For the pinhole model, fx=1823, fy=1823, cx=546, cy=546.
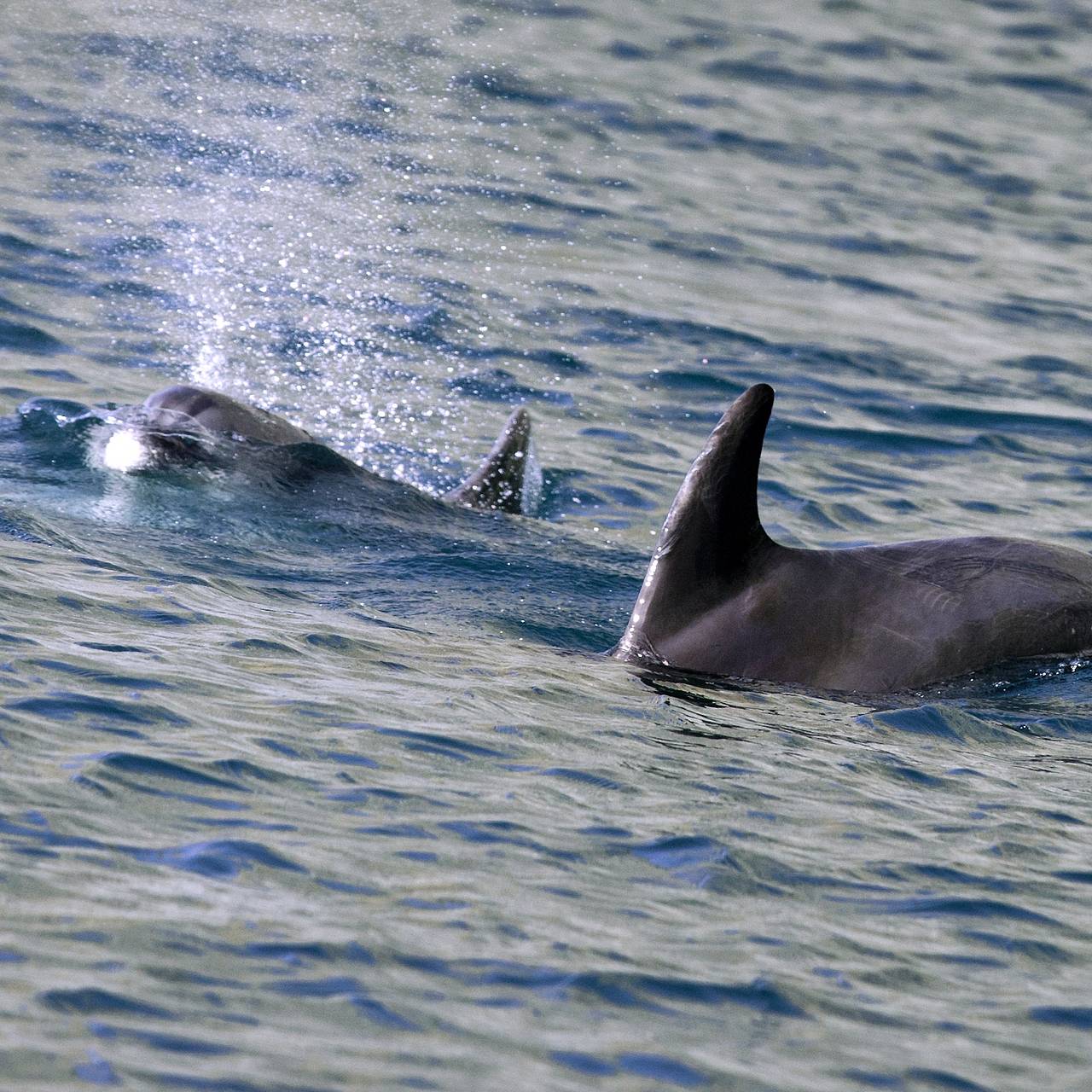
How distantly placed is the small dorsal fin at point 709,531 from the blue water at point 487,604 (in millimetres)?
439

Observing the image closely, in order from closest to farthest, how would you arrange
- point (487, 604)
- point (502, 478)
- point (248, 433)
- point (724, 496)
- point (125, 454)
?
point (724, 496)
point (487, 604)
point (125, 454)
point (248, 433)
point (502, 478)

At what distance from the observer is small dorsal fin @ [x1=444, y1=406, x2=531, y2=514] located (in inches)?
447

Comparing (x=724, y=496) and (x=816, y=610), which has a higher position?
(x=724, y=496)

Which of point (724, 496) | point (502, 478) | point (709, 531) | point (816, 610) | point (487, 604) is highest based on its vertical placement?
point (724, 496)

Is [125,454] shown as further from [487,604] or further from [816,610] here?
[816,610]

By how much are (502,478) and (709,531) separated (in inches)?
154

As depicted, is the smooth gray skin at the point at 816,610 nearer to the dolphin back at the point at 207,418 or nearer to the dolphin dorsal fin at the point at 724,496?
the dolphin dorsal fin at the point at 724,496

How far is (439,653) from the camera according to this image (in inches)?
312

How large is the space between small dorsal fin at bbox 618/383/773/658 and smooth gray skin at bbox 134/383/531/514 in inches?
140

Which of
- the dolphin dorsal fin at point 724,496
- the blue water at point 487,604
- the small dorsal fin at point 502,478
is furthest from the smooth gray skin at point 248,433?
the dolphin dorsal fin at point 724,496

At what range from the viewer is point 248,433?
1104cm

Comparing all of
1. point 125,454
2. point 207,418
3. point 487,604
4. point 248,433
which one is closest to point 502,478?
point 248,433

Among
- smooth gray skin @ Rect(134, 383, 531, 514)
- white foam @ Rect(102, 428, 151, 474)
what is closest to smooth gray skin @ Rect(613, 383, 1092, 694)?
smooth gray skin @ Rect(134, 383, 531, 514)

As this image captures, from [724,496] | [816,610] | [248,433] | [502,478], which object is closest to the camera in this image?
[724,496]
